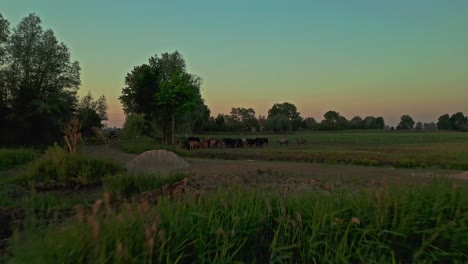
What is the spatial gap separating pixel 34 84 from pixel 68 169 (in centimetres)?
3535

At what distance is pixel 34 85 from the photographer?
4441 centimetres

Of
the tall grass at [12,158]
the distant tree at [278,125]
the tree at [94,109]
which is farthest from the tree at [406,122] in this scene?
the tall grass at [12,158]

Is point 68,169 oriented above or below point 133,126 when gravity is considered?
below

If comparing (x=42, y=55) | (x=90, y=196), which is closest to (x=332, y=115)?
(x=42, y=55)

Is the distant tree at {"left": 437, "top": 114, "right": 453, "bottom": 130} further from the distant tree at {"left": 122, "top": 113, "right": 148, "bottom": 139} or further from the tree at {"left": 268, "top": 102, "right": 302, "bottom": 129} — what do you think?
the distant tree at {"left": 122, "top": 113, "right": 148, "bottom": 139}

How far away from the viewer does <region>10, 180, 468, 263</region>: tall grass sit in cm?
332

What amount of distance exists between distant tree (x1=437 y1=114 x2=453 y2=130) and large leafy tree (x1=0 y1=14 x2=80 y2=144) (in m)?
121

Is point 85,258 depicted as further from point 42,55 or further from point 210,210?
point 42,55

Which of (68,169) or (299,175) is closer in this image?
(68,169)

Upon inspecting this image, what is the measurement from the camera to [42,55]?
4516 cm

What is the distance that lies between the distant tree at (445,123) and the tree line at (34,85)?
120722mm

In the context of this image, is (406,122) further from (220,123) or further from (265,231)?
(265,231)

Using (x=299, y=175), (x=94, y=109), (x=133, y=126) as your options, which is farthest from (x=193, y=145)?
(x=94, y=109)

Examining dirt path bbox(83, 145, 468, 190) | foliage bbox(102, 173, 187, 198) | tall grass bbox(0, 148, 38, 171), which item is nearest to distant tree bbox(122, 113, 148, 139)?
tall grass bbox(0, 148, 38, 171)
